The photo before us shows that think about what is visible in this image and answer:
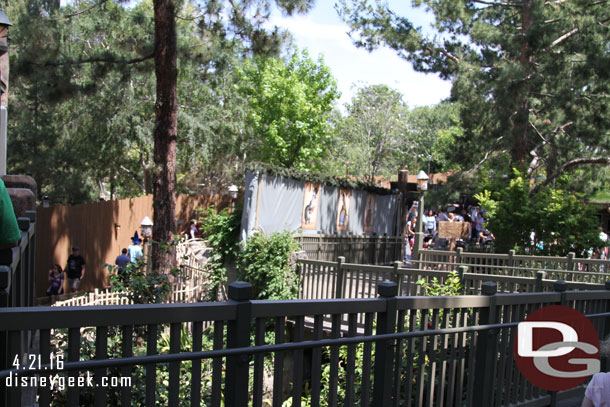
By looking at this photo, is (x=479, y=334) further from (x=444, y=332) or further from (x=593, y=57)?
(x=593, y=57)

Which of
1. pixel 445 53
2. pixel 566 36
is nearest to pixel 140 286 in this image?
pixel 566 36

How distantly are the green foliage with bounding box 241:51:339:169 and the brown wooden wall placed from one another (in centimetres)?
1285

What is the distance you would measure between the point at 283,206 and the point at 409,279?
6210mm

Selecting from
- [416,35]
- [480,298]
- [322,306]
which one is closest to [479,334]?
[480,298]

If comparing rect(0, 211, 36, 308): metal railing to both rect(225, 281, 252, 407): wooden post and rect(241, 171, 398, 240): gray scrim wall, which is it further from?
rect(241, 171, 398, 240): gray scrim wall

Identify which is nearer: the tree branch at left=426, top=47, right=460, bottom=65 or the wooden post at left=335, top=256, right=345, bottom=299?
the wooden post at left=335, top=256, right=345, bottom=299

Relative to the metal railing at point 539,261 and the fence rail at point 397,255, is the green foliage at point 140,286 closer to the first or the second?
the metal railing at point 539,261

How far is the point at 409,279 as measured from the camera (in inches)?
344

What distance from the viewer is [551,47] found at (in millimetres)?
17578

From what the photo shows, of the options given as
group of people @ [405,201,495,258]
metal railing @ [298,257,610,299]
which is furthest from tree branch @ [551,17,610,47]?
metal railing @ [298,257,610,299]

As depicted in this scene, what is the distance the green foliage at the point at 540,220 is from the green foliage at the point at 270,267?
637 centimetres

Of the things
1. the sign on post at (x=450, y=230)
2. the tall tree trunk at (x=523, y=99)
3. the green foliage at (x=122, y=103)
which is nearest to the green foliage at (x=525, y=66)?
the tall tree trunk at (x=523, y=99)

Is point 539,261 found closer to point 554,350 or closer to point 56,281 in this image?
point 554,350

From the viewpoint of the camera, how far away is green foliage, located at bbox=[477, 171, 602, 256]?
1424cm
